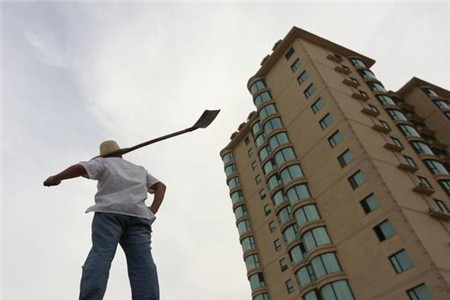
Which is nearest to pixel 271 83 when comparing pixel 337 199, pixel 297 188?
pixel 297 188

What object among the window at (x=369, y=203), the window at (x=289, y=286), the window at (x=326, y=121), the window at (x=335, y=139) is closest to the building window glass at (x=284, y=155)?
the window at (x=326, y=121)

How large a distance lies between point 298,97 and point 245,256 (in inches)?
728

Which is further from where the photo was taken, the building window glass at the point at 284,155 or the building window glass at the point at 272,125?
the building window glass at the point at 272,125

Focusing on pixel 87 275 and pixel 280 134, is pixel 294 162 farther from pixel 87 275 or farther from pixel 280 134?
pixel 87 275

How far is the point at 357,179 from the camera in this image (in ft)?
97.6

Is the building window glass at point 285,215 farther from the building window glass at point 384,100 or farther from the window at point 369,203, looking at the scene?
the building window glass at point 384,100

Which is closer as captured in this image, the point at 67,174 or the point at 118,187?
the point at 67,174

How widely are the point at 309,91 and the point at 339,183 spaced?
36.7ft

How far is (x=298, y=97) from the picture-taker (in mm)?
39219

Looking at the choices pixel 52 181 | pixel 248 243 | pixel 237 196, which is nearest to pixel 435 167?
pixel 248 243

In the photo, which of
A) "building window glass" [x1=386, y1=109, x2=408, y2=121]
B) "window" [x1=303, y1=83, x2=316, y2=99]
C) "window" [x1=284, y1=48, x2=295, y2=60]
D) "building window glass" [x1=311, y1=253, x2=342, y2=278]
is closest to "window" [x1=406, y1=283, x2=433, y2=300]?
"building window glass" [x1=311, y1=253, x2=342, y2=278]

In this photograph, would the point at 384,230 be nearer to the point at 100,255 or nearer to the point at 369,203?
the point at 369,203

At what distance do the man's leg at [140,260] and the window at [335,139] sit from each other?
30.8 m

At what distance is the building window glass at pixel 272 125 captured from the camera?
40031mm
